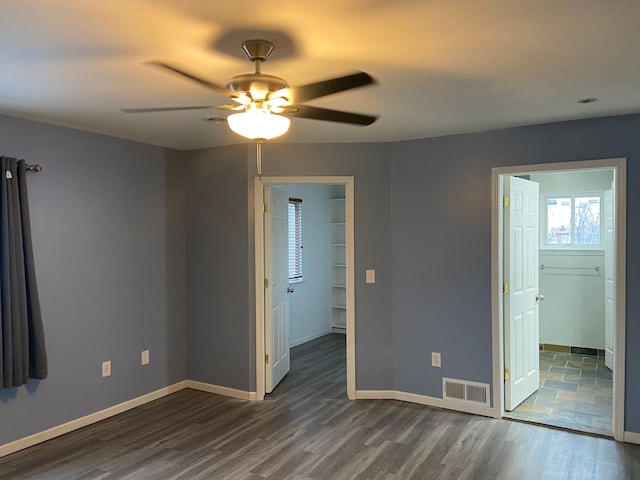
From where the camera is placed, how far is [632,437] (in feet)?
11.2

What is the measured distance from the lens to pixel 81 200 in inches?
149

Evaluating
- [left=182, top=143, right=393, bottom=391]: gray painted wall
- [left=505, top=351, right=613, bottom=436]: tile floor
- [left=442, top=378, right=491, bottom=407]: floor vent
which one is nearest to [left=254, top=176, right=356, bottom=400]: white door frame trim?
[left=182, top=143, right=393, bottom=391]: gray painted wall

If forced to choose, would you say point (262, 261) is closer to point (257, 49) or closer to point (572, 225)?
point (257, 49)

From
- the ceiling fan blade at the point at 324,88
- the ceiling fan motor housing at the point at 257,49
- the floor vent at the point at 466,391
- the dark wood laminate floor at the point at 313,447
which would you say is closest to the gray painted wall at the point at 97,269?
the dark wood laminate floor at the point at 313,447

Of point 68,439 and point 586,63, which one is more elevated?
point 586,63

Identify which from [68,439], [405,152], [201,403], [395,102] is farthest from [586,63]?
[68,439]

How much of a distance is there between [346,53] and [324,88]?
323mm

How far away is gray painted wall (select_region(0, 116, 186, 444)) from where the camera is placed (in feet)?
11.4

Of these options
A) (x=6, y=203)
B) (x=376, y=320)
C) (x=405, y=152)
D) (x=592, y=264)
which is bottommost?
(x=376, y=320)

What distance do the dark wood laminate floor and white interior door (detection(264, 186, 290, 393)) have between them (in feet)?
1.52

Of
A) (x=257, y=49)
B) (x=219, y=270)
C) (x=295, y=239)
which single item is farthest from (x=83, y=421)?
(x=295, y=239)

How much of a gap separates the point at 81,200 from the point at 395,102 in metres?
2.54

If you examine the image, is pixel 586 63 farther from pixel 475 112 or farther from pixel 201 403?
pixel 201 403

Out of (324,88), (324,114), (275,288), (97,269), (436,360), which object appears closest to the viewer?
(324,88)
